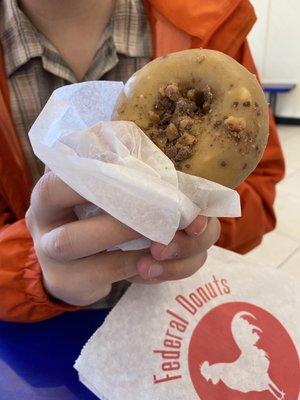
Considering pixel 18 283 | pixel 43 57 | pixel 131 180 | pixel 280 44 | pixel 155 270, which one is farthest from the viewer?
Answer: pixel 280 44

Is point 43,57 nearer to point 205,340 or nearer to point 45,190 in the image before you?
point 45,190

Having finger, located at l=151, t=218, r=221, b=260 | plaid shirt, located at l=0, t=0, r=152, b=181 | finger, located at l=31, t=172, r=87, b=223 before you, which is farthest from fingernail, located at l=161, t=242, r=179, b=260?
plaid shirt, located at l=0, t=0, r=152, b=181

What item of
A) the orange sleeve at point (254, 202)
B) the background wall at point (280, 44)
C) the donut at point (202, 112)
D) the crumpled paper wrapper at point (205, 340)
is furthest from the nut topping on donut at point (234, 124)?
the background wall at point (280, 44)

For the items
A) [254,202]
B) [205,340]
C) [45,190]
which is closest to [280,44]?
[254,202]

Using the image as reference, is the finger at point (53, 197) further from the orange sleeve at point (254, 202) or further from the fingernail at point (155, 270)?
the orange sleeve at point (254, 202)

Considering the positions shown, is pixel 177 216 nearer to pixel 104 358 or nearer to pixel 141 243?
pixel 141 243

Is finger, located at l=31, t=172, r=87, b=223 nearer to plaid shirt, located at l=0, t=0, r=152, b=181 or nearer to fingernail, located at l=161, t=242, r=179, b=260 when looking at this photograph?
fingernail, located at l=161, t=242, r=179, b=260

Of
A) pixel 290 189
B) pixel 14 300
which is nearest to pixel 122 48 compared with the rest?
pixel 14 300
